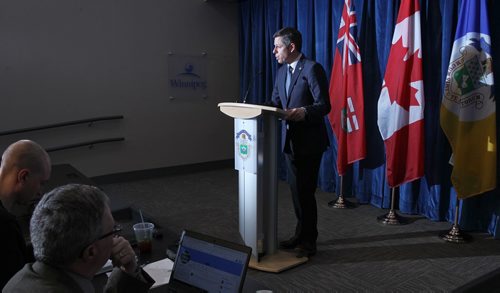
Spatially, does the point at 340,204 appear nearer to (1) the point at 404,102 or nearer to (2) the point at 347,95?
(2) the point at 347,95

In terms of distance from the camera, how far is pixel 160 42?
531cm

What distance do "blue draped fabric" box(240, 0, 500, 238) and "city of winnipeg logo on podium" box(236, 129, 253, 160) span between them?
1.88m

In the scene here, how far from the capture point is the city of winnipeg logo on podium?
2.61 meters

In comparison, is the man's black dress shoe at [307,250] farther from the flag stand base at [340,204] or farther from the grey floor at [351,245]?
the flag stand base at [340,204]

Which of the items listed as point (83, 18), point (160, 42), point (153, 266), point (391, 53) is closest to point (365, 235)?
point (391, 53)

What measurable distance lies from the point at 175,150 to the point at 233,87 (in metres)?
1.31

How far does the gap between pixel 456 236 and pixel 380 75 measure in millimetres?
1659

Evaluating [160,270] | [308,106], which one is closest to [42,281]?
[160,270]

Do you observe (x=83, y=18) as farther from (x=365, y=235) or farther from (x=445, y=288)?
(x=445, y=288)

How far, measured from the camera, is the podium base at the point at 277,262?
264 cm

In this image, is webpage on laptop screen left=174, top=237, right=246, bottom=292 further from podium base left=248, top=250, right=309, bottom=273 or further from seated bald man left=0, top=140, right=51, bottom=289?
podium base left=248, top=250, right=309, bottom=273

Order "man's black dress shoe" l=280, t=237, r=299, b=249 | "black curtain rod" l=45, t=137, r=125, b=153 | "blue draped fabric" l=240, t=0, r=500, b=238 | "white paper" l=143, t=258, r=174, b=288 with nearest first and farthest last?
"white paper" l=143, t=258, r=174, b=288 → "man's black dress shoe" l=280, t=237, r=299, b=249 → "blue draped fabric" l=240, t=0, r=500, b=238 → "black curtain rod" l=45, t=137, r=125, b=153

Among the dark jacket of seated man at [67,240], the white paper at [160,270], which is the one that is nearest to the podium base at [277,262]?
the white paper at [160,270]

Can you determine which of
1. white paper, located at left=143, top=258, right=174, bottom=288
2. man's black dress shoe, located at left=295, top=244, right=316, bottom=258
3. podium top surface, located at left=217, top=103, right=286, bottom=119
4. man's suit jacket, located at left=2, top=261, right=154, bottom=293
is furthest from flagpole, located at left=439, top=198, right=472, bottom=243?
man's suit jacket, located at left=2, top=261, right=154, bottom=293
